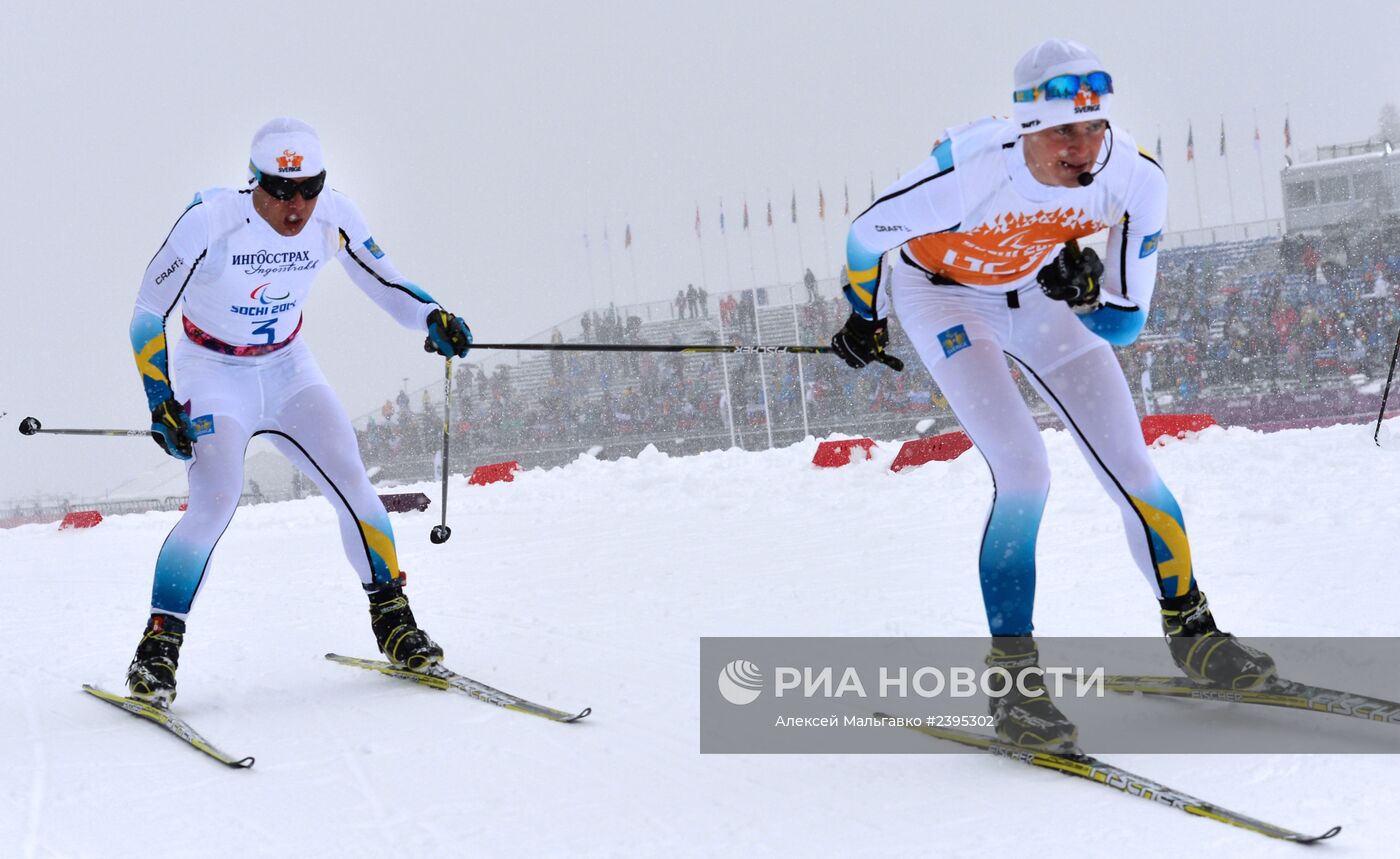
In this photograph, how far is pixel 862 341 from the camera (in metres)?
3.86

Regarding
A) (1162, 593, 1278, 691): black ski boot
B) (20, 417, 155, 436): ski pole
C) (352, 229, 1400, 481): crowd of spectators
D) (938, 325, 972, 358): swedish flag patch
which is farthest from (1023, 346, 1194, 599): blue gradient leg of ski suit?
(352, 229, 1400, 481): crowd of spectators

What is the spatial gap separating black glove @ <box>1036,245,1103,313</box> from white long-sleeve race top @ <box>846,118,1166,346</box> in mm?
84

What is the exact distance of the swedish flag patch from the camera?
357 centimetres

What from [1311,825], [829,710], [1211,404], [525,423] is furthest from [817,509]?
[525,423]

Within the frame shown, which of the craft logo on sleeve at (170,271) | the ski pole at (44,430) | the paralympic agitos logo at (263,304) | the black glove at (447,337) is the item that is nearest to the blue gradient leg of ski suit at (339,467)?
the paralympic agitos logo at (263,304)

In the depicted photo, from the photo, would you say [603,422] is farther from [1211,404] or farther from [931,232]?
[931,232]

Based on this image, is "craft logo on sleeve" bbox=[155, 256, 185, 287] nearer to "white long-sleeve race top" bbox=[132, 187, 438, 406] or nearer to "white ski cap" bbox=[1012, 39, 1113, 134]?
"white long-sleeve race top" bbox=[132, 187, 438, 406]

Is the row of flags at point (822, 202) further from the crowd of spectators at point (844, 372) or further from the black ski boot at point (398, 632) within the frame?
the black ski boot at point (398, 632)

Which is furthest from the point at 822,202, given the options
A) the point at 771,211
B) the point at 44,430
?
the point at 44,430

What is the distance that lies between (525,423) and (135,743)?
18304 mm

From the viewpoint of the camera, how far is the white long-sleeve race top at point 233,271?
4426 mm

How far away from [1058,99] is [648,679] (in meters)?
2.48

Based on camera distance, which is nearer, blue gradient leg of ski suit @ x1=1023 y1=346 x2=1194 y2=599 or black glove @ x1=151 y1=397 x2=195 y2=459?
blue gradient leg of ski suit @ x1=1023 y1=346 x2=1194 y2=599

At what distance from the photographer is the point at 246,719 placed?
4.25m
